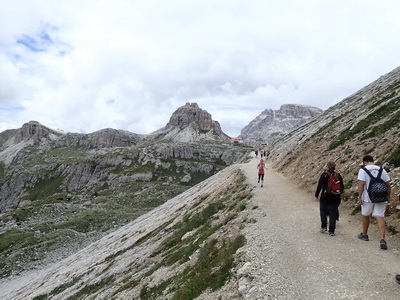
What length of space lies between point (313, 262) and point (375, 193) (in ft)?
14.6

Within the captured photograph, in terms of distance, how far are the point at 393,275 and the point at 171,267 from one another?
41.7 ft

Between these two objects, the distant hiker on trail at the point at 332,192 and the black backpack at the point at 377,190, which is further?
the distant hiker on trail at the point at 332,192

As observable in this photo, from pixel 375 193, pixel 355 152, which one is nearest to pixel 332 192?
pixel 375 193

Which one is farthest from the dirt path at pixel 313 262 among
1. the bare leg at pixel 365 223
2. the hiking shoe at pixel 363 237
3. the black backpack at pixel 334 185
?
the black backpack at pixel 334 185

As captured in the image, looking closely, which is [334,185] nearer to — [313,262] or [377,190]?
[377,190]

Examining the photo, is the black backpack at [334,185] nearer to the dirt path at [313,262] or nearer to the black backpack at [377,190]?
the black backpack at [377,190]

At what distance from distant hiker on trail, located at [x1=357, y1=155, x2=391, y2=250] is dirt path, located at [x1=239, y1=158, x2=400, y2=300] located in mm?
1528

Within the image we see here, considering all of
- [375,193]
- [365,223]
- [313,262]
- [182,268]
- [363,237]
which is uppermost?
[375,193]

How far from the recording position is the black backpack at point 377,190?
533 inches

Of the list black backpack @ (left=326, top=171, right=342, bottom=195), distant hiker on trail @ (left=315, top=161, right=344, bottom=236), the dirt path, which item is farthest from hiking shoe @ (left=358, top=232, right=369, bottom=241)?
black backpack @ (left=326, top=171, right=342, bottom=195)

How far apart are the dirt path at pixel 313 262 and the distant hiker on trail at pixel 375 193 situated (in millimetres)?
1528

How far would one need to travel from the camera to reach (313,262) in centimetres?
1330

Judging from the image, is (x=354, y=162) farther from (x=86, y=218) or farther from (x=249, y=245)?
(x=86, y=218)

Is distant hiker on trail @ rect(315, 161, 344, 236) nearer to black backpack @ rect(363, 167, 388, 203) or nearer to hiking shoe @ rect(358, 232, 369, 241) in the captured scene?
hiking shoe @ rect(358, 232, 369, 241)
